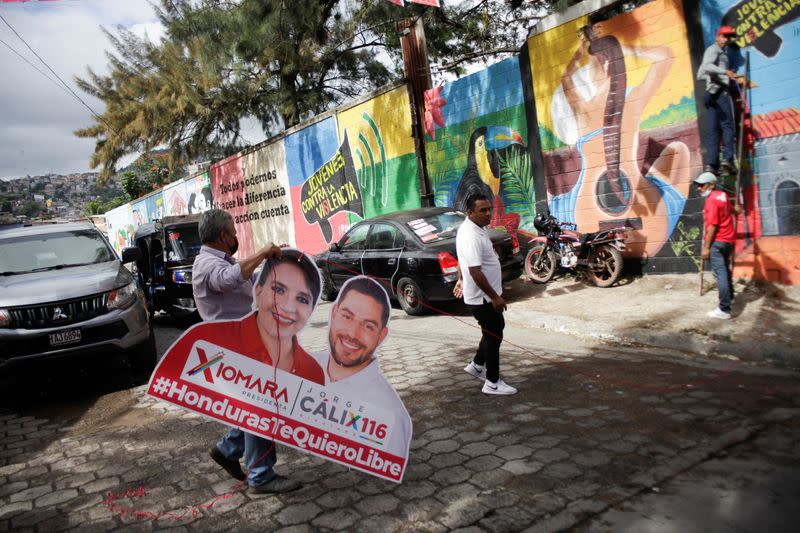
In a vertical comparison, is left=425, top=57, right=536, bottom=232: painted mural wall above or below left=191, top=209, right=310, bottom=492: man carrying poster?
above

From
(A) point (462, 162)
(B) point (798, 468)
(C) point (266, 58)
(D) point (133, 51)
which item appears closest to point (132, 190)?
(D) point (133, 51)

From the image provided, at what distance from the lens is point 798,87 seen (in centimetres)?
625

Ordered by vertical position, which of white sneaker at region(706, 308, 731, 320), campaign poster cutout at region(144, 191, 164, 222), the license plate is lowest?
white sneaker at region(706, 308, 731, 320)

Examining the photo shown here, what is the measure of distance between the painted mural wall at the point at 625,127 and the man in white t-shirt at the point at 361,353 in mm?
6014

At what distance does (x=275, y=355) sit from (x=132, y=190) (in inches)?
1686

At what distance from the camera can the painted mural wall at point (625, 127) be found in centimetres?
738

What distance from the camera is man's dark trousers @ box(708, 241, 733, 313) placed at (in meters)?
5.93

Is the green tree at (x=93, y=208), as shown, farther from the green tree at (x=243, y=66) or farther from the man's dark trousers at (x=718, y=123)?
the man's dark trousers at (x=718, y=123)

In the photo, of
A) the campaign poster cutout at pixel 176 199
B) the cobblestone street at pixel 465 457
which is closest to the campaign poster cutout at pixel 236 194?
the campaign poster cutout at pixel 176 199

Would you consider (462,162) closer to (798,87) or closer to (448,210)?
(448,210)

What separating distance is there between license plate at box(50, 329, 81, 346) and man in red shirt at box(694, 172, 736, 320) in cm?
679

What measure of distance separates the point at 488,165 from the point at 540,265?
2.28 meters

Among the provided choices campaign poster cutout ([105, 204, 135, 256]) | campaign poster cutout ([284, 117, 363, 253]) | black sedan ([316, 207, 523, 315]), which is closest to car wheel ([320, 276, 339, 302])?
black sedan ([316, 207, 523, 315])

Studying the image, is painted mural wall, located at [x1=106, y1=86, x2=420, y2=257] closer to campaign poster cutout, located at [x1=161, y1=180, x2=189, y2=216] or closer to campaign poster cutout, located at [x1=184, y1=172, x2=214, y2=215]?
campaign poster cutout, located at [x1=184, y1=172, x2=214, y2=215]
